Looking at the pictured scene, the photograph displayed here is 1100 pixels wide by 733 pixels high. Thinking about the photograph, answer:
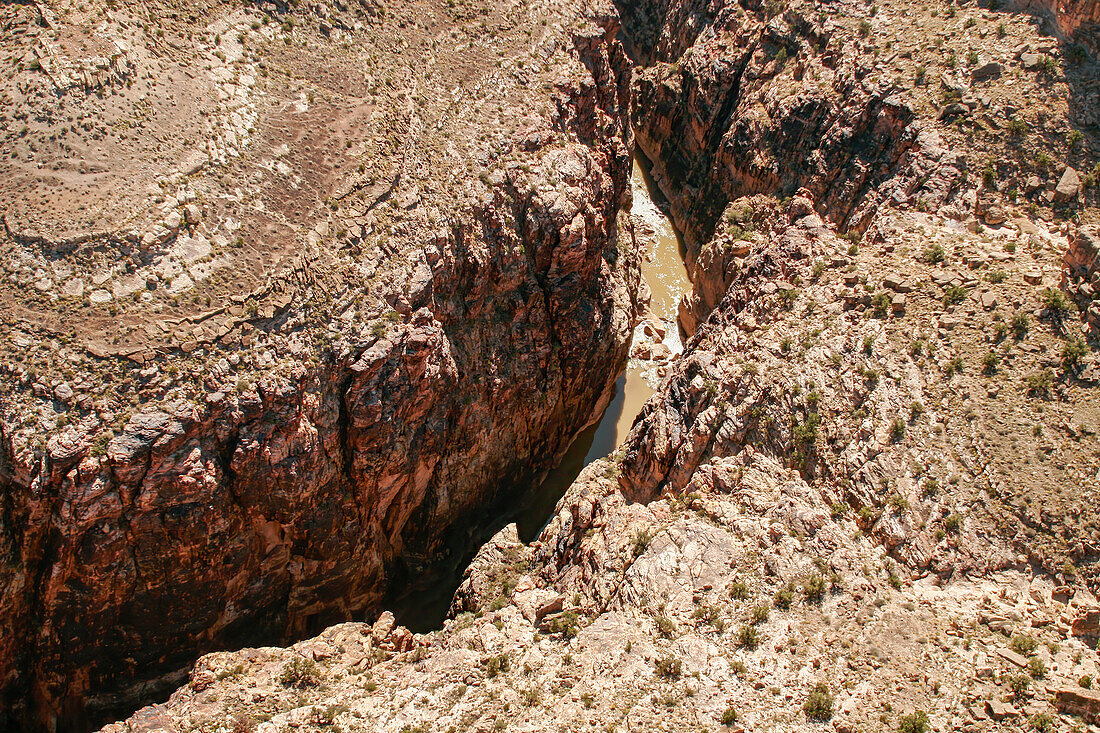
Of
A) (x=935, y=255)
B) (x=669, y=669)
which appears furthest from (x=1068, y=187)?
(x=669, y=669)

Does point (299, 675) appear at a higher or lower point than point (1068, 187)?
lower

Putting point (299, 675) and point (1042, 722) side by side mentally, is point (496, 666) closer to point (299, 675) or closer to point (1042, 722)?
point (299, 675)

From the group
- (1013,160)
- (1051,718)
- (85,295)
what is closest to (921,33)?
(1013,160)

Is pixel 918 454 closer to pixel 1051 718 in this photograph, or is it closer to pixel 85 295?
pixel 1051 718

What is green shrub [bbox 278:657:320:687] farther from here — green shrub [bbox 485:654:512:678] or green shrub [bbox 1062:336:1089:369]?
green shrub [bbox 1062:336:1089:369]

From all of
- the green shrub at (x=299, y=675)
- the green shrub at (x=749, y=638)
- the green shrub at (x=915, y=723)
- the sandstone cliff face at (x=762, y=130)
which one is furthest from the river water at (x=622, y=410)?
the green shrub at (x=915, y=723)

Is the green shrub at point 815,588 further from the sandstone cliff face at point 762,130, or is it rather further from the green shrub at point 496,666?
the sandstone cliff face at point 762,130
